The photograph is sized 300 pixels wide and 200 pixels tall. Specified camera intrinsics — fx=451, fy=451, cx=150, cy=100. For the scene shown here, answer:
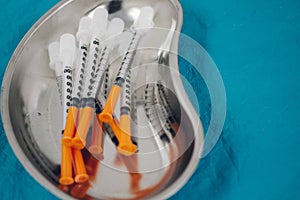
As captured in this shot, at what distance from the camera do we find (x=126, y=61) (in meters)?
0.79

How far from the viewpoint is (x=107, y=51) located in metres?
0.80

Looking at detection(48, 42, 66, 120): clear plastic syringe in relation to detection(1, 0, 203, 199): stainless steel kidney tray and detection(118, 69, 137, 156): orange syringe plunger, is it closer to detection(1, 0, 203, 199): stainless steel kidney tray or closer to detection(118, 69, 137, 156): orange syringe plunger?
detection(1, 0, 203, 199): stainless steel kidney tray

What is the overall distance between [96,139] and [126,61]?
0.16 meters

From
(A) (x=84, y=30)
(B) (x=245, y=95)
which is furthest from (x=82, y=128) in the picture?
(B) (x=245, y=95)

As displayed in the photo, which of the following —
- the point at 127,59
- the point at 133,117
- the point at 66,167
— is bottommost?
the point at 66,167

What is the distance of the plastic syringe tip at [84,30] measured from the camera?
82 cm

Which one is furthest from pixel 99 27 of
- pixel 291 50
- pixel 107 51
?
pixel 291 50

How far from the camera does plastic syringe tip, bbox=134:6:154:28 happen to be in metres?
0.84

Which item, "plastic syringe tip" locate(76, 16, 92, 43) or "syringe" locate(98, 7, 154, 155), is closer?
"syringe" locate(98, 7, 154, 155)

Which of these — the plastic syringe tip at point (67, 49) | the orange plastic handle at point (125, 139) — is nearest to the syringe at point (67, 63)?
the plastic syringe tip at point (67, 49)

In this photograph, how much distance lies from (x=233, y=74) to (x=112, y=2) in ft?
0.92

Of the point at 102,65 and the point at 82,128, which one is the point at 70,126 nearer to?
the point at 82,128

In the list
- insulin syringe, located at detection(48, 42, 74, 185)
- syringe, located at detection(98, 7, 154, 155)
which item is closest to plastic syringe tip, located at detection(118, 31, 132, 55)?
syringe, located at detection(98, 7, 154, 155)

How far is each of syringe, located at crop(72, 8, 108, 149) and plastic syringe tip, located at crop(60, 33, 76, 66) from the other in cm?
3
